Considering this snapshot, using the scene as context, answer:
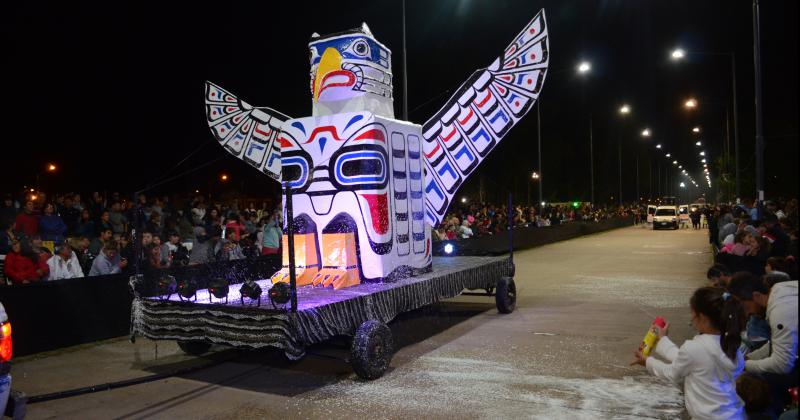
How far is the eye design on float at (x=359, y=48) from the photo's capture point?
9484 mm

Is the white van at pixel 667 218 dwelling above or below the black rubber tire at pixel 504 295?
above

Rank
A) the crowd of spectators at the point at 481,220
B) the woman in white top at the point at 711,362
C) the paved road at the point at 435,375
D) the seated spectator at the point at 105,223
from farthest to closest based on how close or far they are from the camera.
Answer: the crowd of spectators at the point at 481,220
the seated spectator at the point at 105,223
the paved road at the point at 435,375
the woman in white top at the point at 711,362

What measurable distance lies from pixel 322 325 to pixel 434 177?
15.8 feet

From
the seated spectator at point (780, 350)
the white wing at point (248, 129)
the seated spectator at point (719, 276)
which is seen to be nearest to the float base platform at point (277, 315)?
the white wing at point (248, 129)

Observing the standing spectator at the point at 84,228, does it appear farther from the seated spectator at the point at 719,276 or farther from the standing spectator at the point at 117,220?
the seated spectator at the point at 719,276

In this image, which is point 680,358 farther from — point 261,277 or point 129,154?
point 129,154

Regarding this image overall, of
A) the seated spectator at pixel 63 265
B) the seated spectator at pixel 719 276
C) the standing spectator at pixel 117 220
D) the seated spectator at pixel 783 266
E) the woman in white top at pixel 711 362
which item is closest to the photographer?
the woman in white top at pixel 711 362

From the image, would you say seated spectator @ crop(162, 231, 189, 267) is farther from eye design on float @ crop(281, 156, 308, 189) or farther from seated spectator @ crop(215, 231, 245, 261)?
eye design on float @ crop(281, 156, 308, 189)

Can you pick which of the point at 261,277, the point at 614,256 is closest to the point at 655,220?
the point at 614,256

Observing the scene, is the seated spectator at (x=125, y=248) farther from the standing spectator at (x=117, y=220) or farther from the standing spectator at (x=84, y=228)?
the standing spectator at (x=117, y=220)

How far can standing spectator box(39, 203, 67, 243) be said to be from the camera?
481 inches

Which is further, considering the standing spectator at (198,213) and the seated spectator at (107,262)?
the standing spectator at (198,213)

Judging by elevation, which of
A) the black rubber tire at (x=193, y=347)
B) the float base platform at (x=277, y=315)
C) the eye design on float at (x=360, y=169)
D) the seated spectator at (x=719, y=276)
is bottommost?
the black rubber tire at (x=193, y=347)

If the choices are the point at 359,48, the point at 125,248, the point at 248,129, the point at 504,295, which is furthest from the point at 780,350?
the point at 125,248
